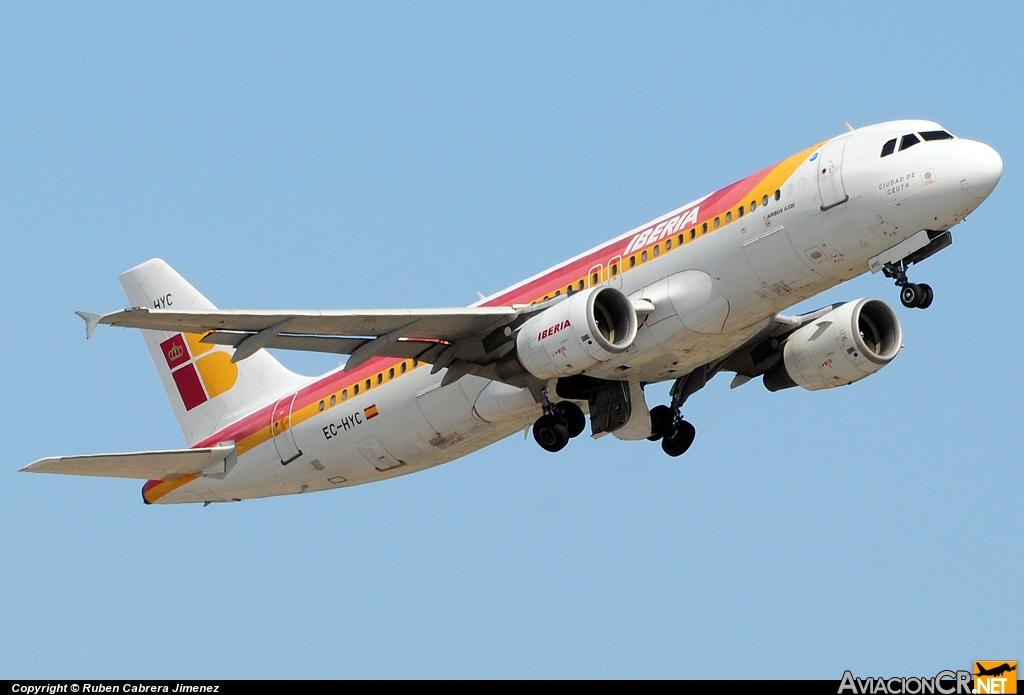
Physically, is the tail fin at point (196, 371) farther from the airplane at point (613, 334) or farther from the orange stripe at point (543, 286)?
the orange stripe at point (543, 286)

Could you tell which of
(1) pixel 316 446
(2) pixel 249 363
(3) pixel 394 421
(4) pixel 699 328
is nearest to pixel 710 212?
(4) pixel 699 328

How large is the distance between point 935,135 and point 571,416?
9.70 m

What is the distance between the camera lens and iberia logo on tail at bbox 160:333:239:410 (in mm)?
43375

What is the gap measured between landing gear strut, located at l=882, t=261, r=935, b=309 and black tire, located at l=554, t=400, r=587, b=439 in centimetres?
747

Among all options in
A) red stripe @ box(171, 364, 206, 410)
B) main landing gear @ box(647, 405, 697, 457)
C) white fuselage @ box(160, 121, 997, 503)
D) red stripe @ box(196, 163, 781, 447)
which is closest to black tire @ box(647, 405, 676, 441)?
main landing gear @ box(647, 405, 697, 457)

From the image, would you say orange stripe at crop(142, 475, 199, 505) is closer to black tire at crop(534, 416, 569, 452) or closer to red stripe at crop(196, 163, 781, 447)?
red stripe at crop(196, 163, 781, 447)

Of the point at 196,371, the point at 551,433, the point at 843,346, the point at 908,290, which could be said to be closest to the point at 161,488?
the point at 196,371

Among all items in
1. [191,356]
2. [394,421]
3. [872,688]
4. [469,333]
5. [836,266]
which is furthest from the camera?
[191,356]

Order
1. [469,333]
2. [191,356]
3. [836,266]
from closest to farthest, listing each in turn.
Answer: [836,266] → [469,333] → [191,356]

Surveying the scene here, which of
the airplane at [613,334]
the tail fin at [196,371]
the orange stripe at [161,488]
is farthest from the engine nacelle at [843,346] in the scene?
the orange stripe at [161,488]

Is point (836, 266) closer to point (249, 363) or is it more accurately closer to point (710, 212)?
point (710, 212)

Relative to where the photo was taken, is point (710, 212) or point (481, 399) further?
point (481, 399)

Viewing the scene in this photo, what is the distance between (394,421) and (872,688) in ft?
46.4

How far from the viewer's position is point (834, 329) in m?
36.8
